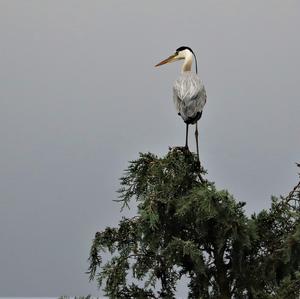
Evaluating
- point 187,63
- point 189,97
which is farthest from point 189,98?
point 187,63

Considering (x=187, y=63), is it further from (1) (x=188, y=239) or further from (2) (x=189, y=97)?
(1) (x=188, y=239)

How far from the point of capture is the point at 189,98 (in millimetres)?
15039

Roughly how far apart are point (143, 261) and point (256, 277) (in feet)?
6.14

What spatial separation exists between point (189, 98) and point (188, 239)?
3548mm

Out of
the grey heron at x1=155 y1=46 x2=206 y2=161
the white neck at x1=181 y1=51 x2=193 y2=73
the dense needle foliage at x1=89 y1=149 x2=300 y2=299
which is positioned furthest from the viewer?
the white neck at x1=181 y1=51 x2=193 y2=73

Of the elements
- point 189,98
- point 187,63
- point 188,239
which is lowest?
point 188,239

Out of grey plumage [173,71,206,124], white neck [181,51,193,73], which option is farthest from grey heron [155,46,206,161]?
white neck [181,51,193,73]

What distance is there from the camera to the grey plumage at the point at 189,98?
1503cm

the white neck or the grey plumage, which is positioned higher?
the white neck

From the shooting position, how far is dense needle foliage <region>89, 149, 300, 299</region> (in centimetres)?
1183

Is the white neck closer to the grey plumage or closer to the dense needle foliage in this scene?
the grey plumage

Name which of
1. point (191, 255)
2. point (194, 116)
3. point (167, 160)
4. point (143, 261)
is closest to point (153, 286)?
point (143, 261)

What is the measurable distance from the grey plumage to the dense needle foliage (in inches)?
98.8

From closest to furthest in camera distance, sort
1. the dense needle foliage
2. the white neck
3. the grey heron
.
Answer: the dense needle foliage → the grey heron → the white neck
